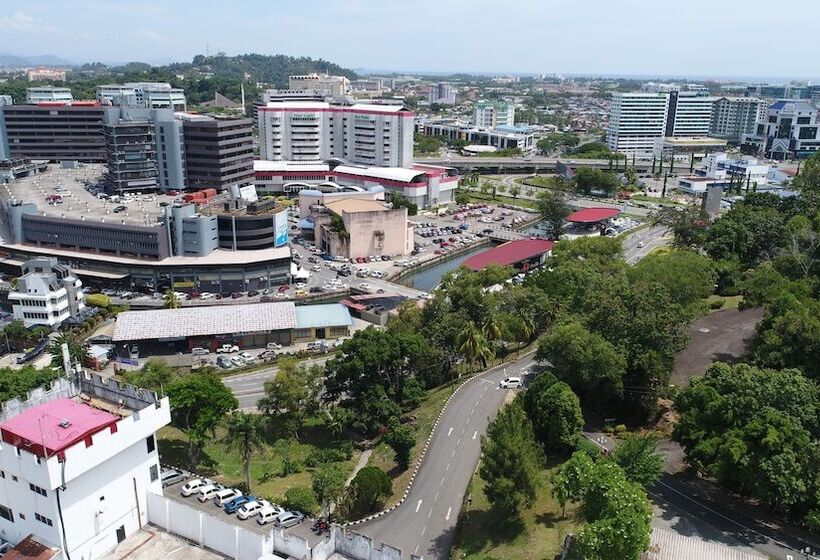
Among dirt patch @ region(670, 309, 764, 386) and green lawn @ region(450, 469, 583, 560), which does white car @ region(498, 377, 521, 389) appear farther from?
green lawn @ region(450, 469, 583, 560)

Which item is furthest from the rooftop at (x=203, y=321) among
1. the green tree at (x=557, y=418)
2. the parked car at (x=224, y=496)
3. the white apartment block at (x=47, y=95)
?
the white apartment block at (x=47, y=95)

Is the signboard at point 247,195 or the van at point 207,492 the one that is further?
the signboard at point 247,195

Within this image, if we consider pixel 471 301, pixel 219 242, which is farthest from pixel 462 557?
pixel 219 242

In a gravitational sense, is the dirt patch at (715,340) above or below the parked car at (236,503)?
below

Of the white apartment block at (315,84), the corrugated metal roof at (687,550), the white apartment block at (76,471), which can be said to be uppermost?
the white apartment block at (315,84)

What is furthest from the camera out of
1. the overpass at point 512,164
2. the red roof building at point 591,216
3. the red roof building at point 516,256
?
the overpass at point 512,164

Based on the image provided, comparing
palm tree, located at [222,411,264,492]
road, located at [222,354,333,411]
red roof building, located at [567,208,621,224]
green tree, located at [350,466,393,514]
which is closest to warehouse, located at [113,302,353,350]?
road, located at [222,354,333,411]

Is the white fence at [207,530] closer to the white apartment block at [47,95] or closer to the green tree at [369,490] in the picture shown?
the green tree at [369,490]
